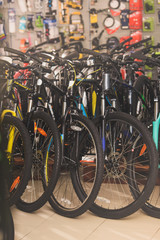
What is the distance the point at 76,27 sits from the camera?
5.04 meters

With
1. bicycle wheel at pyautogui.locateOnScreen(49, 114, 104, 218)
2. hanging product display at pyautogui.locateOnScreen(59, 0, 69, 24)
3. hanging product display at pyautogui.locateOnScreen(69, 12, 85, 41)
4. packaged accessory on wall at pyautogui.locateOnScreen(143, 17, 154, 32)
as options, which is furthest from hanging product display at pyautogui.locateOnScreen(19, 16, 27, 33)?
bicycle wheel at pyautogui.locateOnScreen(49, 114, 104, 218)

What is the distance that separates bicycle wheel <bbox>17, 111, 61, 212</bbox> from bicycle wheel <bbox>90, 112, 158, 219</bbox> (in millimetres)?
331

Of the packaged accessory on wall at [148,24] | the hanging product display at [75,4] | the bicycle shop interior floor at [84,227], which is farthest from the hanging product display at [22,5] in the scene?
the bicycle shop interior floor at [84,227]

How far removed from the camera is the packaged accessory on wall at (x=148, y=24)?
470cm

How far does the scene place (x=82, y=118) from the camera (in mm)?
2258

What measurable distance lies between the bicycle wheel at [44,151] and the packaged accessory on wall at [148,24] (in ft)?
9.49

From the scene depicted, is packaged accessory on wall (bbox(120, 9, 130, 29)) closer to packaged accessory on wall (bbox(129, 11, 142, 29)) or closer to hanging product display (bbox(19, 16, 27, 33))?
packaged accessory on wall (bbox(129, 11, 142, 29))

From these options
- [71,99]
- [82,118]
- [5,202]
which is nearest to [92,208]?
[82,118]

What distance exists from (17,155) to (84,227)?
2.31 feet

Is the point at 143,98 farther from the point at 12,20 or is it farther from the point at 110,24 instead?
the point at 12,20

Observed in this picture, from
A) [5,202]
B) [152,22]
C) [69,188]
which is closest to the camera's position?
[5,202]

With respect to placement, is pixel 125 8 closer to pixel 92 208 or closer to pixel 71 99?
pixel 71 99

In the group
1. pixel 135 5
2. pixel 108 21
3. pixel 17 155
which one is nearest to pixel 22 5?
pixel 108 21

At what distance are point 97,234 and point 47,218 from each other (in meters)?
0.42
